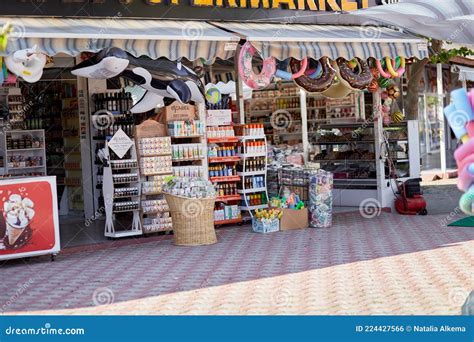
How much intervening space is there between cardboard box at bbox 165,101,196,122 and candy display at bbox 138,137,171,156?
47 centimetres

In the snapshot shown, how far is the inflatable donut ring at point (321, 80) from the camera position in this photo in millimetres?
14281

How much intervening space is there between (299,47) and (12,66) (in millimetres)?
4535

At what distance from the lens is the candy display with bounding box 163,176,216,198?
1253 centimetres

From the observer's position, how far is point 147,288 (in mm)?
9555

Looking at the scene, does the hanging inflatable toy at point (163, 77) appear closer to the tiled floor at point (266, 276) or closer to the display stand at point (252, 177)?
the display stand at point (252, 177)

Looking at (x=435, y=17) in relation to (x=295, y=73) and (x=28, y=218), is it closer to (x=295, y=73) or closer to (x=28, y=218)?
(x=295, y=73)

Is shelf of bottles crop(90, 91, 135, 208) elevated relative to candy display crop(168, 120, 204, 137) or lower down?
elevated

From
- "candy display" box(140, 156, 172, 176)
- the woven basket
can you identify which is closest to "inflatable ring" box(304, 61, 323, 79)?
"candy display" box(140, 156, 172, 176)

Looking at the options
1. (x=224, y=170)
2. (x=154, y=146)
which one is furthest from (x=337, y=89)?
(x=154, y=146)

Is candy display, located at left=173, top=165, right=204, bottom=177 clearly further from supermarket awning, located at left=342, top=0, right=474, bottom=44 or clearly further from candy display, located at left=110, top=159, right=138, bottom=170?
supermarket awning, located at left=342, top=0, right=474, bottom=44

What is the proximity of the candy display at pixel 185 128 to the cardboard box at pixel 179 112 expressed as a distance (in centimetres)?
11

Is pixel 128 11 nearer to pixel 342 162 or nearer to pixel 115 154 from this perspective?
pixel 115 154

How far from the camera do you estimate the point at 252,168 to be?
14.7 metres

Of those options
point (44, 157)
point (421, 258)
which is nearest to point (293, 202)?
point (421, 258)
